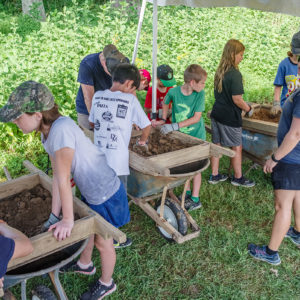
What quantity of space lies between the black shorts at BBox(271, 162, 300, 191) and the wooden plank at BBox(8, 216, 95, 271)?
67.0 inches

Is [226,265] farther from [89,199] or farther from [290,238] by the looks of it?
[89,199]

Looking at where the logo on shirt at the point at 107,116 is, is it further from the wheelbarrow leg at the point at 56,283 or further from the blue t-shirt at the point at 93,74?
the wheelbarrow leg at the point at 56,283

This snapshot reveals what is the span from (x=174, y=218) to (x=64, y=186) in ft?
5.74

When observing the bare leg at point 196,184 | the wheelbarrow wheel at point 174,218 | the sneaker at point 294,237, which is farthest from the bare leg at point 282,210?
the bare leg at point 196,184

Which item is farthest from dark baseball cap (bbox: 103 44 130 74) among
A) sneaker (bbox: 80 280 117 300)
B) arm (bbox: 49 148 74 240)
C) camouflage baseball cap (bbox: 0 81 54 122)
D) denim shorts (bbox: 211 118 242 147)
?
sneaker (bbox: 80 280 117 300)

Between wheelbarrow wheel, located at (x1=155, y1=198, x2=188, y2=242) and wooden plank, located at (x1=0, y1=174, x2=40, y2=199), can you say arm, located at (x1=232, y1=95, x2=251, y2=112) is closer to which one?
wheelbarrow wheel, located at (x1=155, y1=198, x2=188, y2=242)

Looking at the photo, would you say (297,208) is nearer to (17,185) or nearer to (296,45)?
(296,45)

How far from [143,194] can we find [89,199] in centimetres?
81

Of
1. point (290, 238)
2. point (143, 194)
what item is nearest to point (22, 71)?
point (143, 194)

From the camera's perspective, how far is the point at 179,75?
7051mm

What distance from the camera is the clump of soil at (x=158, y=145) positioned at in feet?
10.6

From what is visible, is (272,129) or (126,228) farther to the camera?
(272,129)

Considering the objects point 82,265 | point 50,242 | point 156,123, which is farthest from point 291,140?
point 82,265

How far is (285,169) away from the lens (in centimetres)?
292
